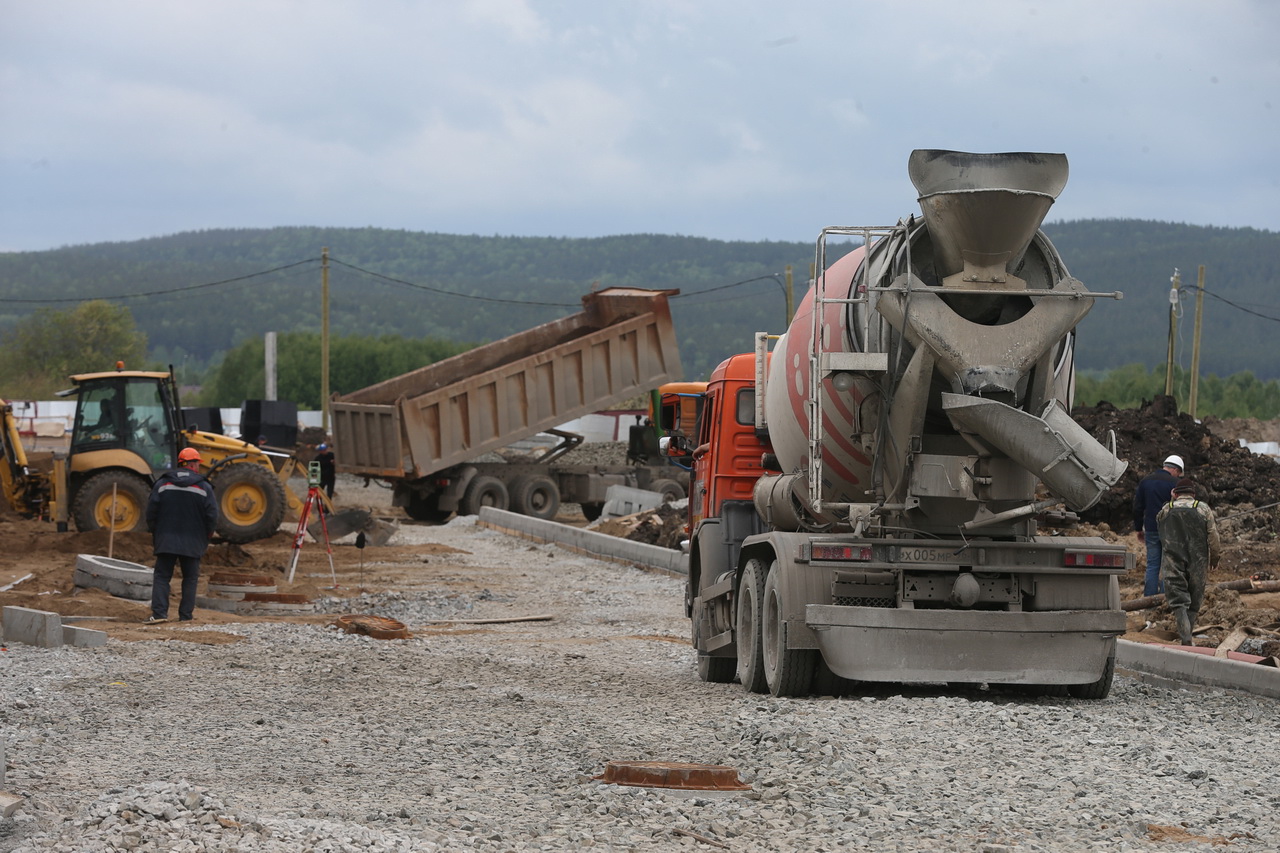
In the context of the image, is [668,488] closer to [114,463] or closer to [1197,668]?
[114,463]

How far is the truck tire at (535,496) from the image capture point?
1144 inches

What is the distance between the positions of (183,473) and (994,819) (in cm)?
960

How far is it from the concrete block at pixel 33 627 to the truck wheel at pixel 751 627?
546 centimetres

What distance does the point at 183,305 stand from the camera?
653ft

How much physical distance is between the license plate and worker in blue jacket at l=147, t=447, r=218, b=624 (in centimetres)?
719

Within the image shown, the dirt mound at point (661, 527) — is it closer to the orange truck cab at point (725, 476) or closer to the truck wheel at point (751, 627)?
the orange truck cab at point (725, 476)

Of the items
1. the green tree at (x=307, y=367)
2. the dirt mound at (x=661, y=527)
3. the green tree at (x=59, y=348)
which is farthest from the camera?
the green tree at (x=307, y=367)

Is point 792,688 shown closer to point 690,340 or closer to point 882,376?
point 882,376

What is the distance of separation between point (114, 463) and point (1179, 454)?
54.0 feet

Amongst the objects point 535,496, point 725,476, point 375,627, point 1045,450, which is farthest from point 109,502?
point 1045,450

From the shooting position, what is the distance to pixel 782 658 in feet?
30.6

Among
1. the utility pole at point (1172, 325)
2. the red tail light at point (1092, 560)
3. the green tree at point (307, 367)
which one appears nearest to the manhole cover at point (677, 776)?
the red tail light at point (1092, 560)

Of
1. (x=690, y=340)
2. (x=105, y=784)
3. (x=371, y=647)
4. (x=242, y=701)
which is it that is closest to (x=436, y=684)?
(x=242, y=701)

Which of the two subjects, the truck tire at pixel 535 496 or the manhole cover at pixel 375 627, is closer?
the manhole cover at pixel 375 627
